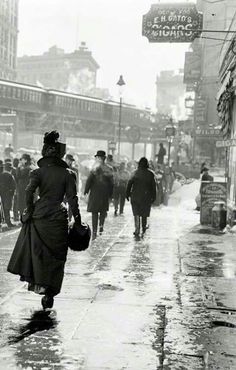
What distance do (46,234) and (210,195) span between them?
9.08 metres

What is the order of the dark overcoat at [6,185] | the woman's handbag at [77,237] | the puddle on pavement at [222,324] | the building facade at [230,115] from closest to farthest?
the puddle on pavement at [222,324]
the woman's handbag at [77,237]
the dark overcoat at [6,185]
the building facade at [230,115]

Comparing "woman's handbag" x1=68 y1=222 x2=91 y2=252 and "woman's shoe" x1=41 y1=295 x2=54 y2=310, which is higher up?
"woman's handbag" x1=68 y1=222 x2=91 y2=252

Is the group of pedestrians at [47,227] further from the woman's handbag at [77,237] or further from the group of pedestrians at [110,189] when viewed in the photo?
the group of pedestrians at [110,189]

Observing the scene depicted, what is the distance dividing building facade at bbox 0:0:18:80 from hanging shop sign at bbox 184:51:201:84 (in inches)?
1533

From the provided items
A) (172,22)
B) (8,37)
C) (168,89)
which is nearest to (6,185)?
(172,22)

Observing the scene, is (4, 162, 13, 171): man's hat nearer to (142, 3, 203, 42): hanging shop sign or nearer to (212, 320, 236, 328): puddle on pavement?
(142, 3, 203, 42): hanging shop sign

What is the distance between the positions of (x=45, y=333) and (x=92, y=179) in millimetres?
6748

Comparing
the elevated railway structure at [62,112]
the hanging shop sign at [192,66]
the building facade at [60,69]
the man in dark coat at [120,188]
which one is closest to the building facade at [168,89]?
the building facade at [60,69]

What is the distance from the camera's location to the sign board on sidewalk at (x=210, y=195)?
14.1 meters

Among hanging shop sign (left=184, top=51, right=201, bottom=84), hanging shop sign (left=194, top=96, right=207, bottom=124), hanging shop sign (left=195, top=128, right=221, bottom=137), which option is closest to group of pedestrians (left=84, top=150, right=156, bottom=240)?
hanging shop sign (left=195, top=128, right=221, bottom=137)

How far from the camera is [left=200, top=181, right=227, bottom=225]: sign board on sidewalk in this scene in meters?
14.1

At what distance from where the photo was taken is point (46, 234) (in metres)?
5.59

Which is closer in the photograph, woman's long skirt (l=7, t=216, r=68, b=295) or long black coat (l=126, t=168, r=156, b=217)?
woman's long skirt (l=7, t=216, r=68, b=295)

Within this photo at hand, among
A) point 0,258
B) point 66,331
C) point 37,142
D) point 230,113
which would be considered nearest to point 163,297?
point 66,331
